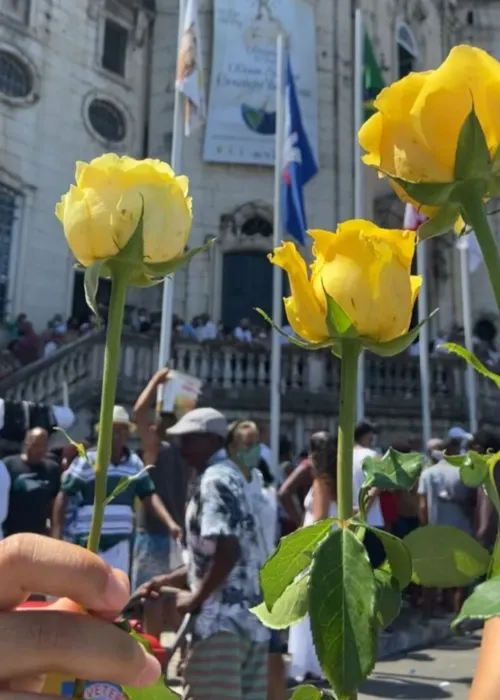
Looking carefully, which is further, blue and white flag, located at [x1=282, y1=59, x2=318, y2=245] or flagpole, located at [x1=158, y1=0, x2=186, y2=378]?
blue and white flag, located at [x1=282, y1=59, x2=318, y2=245]

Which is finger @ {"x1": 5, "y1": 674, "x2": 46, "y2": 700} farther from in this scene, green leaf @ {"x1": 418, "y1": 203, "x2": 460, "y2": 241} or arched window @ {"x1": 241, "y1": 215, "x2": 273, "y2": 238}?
arched window @ {"x1": 241, "y1": 215, "x2": 273, "y2": 238}

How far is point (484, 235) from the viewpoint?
0.92m

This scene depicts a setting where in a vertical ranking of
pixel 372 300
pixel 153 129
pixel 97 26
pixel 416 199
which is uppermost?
pixel 97 26

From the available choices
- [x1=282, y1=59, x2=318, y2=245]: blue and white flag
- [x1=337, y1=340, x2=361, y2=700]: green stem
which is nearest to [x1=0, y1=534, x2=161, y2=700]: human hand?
[x1=337, y1=340, x2=361, y2=700]: green stem

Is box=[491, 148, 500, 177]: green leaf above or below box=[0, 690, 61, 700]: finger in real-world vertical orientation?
above

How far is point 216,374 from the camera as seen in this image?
48.5 feet

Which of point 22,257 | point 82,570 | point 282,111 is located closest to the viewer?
point 82,570

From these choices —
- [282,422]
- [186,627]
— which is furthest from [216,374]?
[186,627]

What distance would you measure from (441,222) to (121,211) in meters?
0.41

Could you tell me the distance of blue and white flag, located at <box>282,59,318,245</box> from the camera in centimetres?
1218

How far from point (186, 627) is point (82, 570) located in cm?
271

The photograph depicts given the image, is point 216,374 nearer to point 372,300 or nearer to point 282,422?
point 282,422

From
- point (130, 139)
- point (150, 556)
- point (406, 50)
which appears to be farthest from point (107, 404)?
point (406, 50)

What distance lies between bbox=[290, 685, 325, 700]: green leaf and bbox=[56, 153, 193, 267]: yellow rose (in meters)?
0.57
